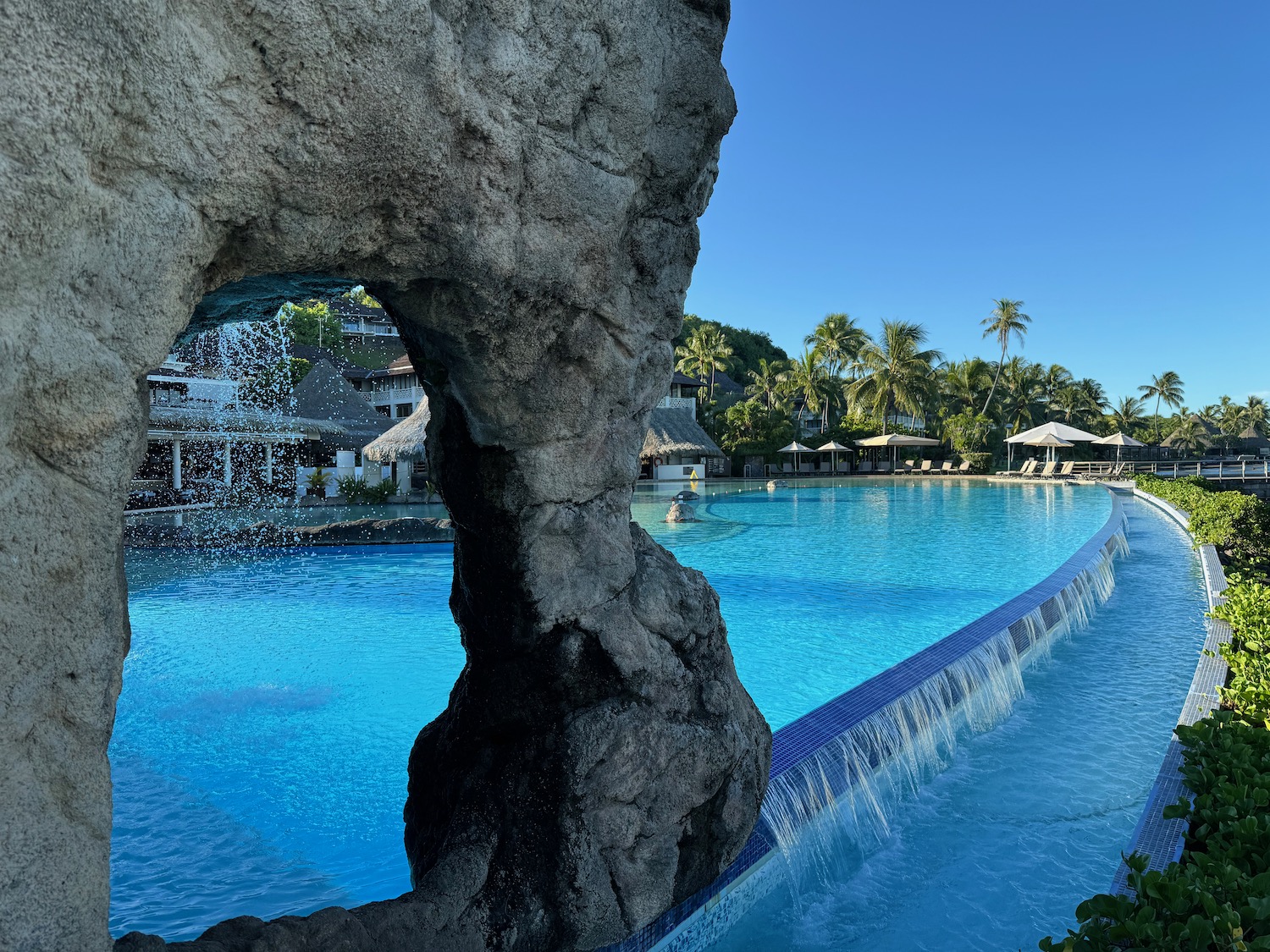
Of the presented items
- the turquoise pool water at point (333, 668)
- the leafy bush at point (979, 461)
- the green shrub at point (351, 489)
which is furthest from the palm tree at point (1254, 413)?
the green shrub at point (351, 489)

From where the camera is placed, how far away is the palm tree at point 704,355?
47500mm

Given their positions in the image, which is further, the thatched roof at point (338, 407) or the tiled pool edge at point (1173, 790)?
the thatched roof at point (338, 407)

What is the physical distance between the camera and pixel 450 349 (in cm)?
286

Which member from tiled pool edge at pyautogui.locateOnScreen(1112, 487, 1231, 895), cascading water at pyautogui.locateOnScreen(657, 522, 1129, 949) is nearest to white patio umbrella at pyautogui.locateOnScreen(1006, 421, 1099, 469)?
tiled pool edge at pyautogui.locateOnScreen(1112, 487, 1231, 895)

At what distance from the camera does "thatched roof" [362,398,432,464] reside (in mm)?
20641

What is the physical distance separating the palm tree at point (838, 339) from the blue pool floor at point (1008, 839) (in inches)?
1647

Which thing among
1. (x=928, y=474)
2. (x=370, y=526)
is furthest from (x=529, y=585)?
(x=928, y=474)

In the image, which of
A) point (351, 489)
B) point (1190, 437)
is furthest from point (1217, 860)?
point (1190, 437)

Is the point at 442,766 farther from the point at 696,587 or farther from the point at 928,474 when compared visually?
the point at 928,474

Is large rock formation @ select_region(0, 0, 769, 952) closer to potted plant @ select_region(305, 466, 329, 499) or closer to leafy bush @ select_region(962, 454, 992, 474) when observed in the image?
potted plant @ select_region(305, 466, 329, 499)

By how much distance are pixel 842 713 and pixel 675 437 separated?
26334 millimetres

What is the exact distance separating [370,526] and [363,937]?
13038mm

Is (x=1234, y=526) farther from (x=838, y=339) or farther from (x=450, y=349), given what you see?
(x=838, y=339)

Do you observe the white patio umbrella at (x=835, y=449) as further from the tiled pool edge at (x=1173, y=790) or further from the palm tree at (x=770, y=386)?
the tiled pool edge at (x=1173, y=790)
